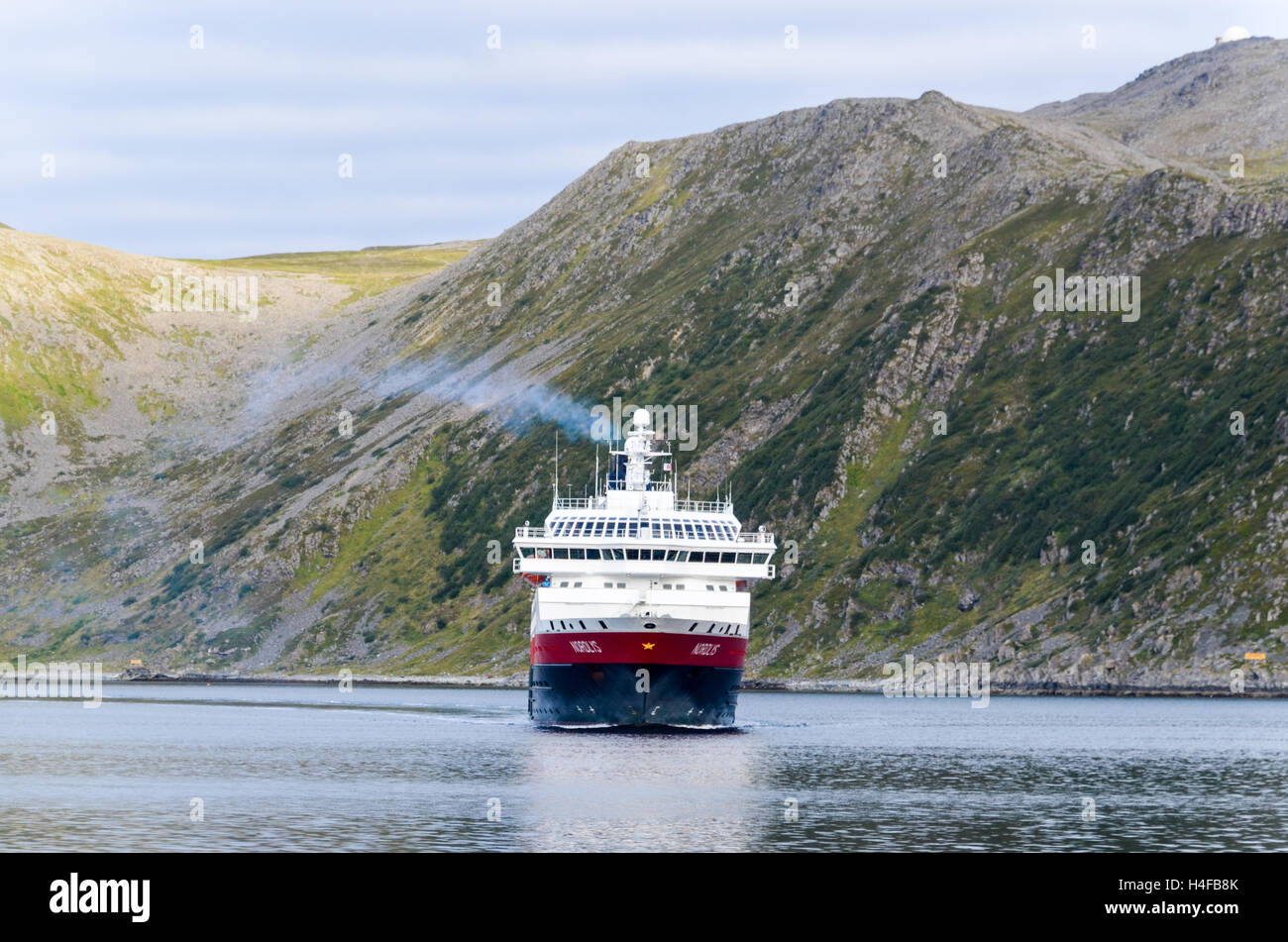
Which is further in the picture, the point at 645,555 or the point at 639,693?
the point at 645,555

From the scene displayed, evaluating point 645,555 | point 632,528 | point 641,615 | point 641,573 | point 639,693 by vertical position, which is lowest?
point 639,693

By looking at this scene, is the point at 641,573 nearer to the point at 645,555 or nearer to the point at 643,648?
the point at 645,555

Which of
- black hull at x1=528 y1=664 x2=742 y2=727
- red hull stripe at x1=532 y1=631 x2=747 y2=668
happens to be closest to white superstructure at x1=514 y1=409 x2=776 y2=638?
red hull stripe at x1=532 y1=631 x2=747 y2=668

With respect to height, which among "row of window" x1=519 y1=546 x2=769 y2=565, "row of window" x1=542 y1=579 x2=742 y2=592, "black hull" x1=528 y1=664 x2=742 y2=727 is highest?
"row of window" x1=519 y1=546 x2=769 y2=565

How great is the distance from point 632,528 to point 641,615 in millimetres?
7325

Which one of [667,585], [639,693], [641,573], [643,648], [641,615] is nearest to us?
[641,615]

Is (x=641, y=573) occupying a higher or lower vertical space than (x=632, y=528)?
lower

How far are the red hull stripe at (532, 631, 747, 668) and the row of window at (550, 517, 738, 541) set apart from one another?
692 cm

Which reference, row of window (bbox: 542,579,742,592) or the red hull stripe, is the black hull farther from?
row of window (bbox: 542,579,742,592)

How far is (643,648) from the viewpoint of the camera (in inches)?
4326

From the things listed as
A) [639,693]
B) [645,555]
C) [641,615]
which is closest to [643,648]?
[641,615]

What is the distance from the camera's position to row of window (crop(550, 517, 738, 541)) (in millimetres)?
114688
